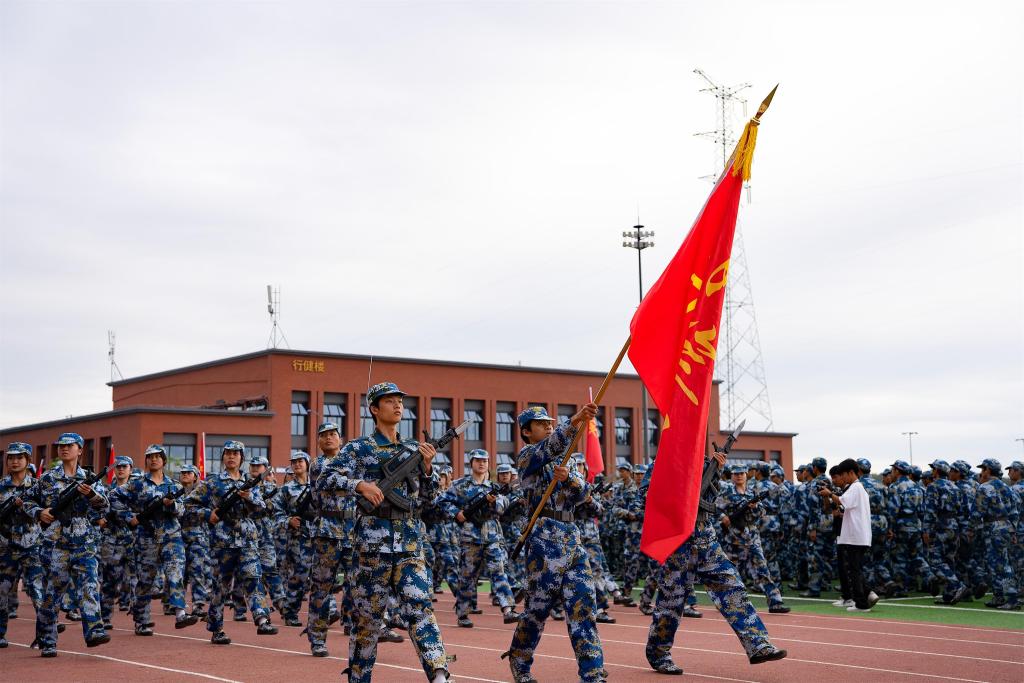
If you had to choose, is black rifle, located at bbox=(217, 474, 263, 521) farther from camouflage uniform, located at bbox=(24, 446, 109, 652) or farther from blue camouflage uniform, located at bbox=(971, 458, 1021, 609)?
blue camouflage uniform, located at bbox=(971, 458, 1021, 609)

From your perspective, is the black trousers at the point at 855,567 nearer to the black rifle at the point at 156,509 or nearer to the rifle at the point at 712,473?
the rifle at the point at 712,473

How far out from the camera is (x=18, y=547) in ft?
40.5

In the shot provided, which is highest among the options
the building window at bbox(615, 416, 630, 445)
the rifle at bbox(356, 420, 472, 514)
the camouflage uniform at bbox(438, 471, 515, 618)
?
the building window at bbox(615, 416, 630, 445)

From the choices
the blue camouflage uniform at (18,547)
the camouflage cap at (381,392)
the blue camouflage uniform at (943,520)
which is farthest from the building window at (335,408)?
the camouflage cap at (381,392)

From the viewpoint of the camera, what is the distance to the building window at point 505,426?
62.7m

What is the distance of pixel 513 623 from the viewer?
49.7 feet

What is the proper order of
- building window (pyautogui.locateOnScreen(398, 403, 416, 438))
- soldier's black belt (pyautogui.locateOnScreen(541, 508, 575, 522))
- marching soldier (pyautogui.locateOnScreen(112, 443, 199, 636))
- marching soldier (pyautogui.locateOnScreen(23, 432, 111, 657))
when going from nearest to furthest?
soldier's black belt (pyautogui.locateOnScreen(541, 508, 575, 522)) → marching soldier (pyautogui.locateOnScreen(23, 432, 111, 657)) → marching soldier (pyautogui.locateOnScreen(112, 443, 199, 636)) → building window (pyautogui.locateOnScreen(398, 403, 416, 438))

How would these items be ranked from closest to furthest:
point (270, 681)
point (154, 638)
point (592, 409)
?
point (592, 409), point (270, 681), point (154, 638)

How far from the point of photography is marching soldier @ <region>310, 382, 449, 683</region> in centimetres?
748

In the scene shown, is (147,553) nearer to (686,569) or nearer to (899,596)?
(686,569)

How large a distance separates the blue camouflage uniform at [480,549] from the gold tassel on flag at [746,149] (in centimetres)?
775

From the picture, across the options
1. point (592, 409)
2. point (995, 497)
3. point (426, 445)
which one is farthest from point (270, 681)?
point (995, 497)

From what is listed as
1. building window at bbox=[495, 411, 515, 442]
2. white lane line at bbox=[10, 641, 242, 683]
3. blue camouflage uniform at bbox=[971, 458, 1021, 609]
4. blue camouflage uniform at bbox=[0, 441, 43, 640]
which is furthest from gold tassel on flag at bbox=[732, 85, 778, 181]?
building window at bbox=[495, 411, 515, 442]

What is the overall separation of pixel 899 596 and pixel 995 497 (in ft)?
8.93
